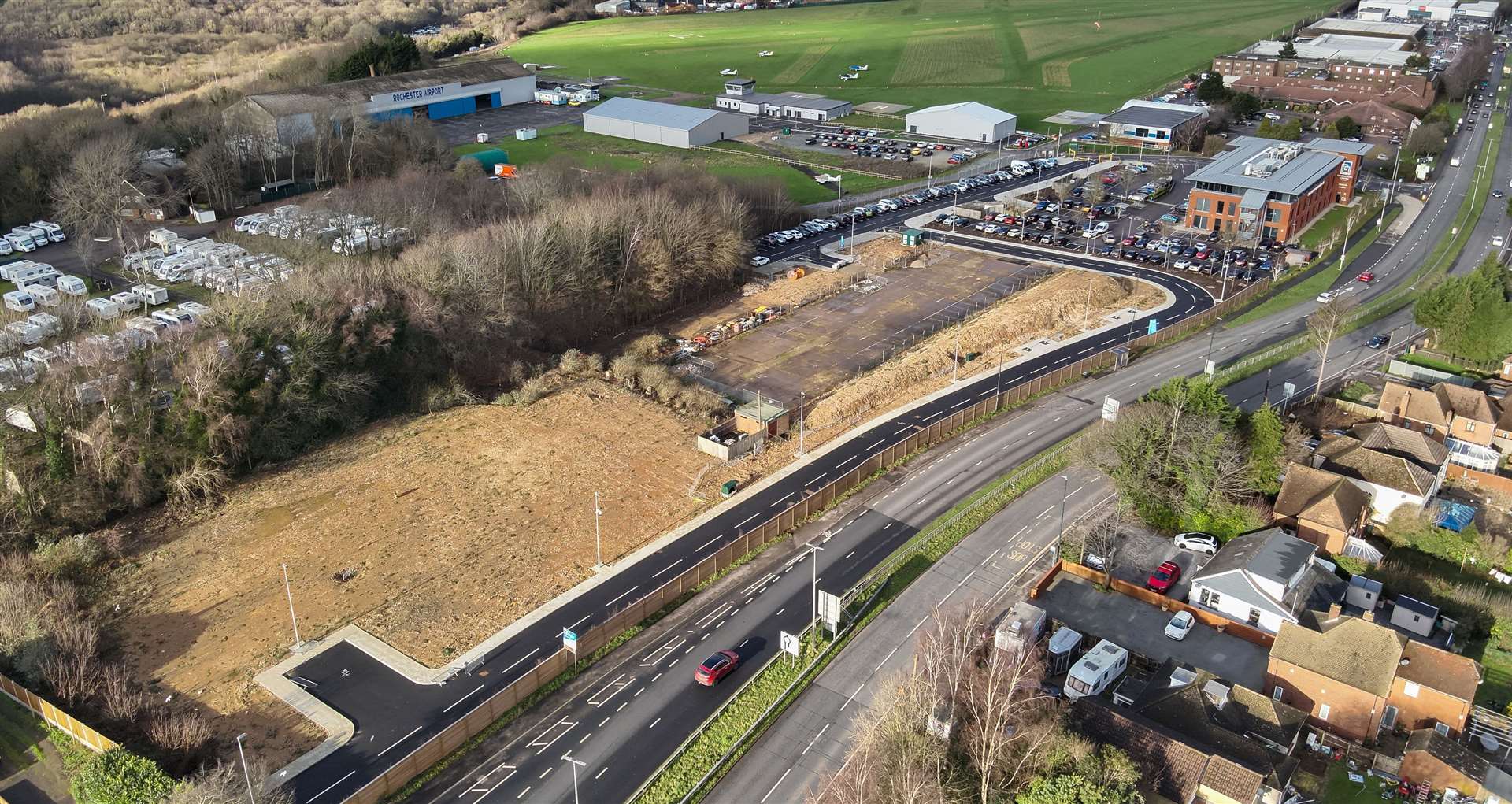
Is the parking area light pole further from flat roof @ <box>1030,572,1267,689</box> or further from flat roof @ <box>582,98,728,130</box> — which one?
flat roof @ <box>582,98,728,130</box>

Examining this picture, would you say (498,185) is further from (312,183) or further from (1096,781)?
(1096,781)

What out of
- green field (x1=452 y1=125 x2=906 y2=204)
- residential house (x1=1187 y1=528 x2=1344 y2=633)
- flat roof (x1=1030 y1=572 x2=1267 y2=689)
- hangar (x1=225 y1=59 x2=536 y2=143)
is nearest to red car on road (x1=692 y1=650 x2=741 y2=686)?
flat roof (x1=1030 y1=572 x2=1267 y2=689)

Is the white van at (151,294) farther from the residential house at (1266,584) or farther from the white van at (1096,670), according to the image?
the residential house at (1266,584)

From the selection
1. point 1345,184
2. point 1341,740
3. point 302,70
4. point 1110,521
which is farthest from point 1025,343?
point 302,70

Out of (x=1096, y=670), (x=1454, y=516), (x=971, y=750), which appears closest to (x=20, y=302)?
(x=971, y=750)

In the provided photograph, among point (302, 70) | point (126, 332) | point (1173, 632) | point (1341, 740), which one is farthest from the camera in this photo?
point (302, 70)
